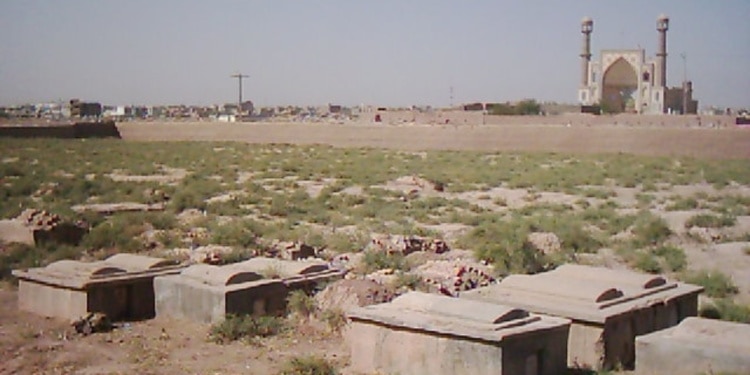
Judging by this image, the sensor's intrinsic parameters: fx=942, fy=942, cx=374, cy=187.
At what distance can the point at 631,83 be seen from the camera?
86938 millimetres

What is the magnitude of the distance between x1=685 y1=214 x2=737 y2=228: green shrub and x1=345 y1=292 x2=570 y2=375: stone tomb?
11906 mm

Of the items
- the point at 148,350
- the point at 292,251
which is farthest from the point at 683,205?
the point at 148,350

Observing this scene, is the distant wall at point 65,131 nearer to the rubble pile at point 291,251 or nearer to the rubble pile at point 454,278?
the rubble pile at point 291,251

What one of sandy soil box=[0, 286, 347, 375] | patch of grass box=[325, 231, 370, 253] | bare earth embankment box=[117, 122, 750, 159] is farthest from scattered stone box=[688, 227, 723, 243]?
bare earth embankment box=[117, 122, 750, 159]

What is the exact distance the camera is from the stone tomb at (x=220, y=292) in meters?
9.79

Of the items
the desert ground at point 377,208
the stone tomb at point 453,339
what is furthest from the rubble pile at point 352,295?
the stone tomb at point 453,339

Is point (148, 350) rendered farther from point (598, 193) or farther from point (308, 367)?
point (598, 193)

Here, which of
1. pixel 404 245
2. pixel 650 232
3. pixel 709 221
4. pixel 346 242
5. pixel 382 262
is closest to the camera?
pixel 382 262

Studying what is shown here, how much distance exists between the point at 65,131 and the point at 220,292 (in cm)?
4955

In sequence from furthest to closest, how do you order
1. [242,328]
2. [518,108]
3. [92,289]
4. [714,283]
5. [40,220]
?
[518,108] → [40,220] → [714,283] → [92,289] → [242,328]

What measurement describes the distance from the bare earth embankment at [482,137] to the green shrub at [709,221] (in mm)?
20348

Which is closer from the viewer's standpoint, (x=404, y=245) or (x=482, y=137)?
(x=404, y=245)

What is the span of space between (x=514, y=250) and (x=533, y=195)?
1254cm

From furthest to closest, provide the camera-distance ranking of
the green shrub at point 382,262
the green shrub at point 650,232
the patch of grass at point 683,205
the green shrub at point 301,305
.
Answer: the patch of grass at point 683,205 < the green shrub at point 650,232 < the green shrub at point 382,262 < the green shrub at point 301,305
